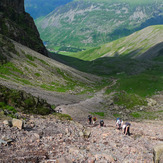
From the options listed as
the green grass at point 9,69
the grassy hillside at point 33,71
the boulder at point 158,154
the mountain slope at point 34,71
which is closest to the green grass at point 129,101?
the mountain slope at point 34,71

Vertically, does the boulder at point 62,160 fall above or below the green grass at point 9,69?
below

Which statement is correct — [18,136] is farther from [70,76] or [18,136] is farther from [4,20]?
[4,20]

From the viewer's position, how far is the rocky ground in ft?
48.0

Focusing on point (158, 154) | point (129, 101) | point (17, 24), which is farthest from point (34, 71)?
point (158, 154)

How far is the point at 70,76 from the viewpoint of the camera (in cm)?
11381

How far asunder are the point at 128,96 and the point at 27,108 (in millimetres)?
48537

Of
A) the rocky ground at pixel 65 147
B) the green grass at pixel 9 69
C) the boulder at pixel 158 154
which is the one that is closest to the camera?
the boulder at pixel 158 154

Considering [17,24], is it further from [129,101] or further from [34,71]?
[129,101]

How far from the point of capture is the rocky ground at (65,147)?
48.0ft

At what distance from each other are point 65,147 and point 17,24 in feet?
522

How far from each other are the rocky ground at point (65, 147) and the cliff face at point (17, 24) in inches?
5098

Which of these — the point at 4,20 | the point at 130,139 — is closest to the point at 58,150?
the point at 130,139

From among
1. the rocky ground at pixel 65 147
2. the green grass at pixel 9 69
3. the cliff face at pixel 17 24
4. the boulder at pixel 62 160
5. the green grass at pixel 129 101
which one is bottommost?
the boulder at pixel 62 160

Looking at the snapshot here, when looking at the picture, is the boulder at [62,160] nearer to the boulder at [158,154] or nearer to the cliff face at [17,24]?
the boulder at [158,154]
